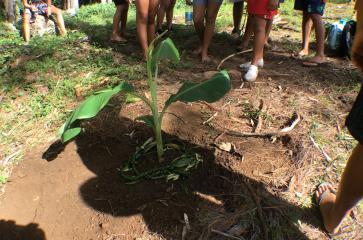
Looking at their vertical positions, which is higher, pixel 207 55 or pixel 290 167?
pixel 207 55

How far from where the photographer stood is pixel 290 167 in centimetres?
251

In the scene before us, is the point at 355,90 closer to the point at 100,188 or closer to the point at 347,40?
the point at 347,40

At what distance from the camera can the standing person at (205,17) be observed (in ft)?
12.8

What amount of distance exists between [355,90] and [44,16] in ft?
16.3

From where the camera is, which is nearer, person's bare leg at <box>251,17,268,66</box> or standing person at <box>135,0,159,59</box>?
person's bare leg at <box>251,17,268,66</box>

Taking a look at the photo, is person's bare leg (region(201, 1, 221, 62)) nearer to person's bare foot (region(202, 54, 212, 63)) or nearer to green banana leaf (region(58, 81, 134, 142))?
person's bare foot (region(202, 54, 212, 63))

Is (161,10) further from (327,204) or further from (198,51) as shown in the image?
(327,204)

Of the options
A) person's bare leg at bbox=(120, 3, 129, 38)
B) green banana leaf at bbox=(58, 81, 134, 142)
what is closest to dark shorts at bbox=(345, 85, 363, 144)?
green banana leaf at bbox=(58, 81, 134, 142)

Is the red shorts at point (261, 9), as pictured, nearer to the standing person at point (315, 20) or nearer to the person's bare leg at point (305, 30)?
the standing person at point (315, 20)

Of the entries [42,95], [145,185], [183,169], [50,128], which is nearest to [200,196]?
[183,169]

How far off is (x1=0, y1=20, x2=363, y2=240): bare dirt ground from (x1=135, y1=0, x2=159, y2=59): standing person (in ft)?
3.38

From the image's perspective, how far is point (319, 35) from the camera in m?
4.06

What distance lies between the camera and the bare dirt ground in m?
2.12

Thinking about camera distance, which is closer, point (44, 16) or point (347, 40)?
point (347, 40)
